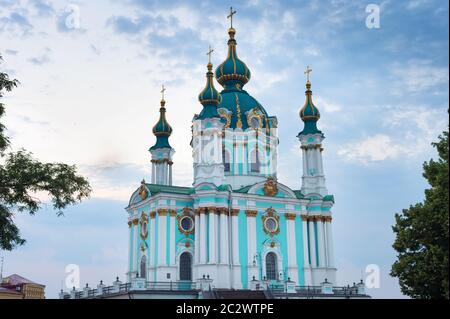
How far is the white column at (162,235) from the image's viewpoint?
38125 mm

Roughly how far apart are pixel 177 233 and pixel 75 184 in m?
19.4

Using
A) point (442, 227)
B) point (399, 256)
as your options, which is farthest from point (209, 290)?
point (442, 227)

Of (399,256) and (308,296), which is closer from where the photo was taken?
(399,256)

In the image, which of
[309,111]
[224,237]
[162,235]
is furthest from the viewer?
[309,111]

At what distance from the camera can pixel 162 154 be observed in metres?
46.5

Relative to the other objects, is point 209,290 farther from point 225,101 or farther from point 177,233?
point 225,101

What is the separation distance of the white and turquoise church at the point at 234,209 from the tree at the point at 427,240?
680 inches

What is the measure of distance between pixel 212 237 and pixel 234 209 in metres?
2.59

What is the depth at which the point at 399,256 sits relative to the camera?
21625 mm

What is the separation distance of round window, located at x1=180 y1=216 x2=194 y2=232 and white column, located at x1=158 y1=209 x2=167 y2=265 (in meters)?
1.25

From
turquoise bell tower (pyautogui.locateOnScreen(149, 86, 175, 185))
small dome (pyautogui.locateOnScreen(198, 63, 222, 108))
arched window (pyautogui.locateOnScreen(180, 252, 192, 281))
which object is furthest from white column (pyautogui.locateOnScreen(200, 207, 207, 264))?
turquoise bell tower (pyautogui.locateOnScreen(149, 86, 175, 185))

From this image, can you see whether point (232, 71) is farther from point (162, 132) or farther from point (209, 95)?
point (162, 132)

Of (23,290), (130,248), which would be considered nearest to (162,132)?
(130,248)

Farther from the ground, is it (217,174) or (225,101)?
(225,101)
